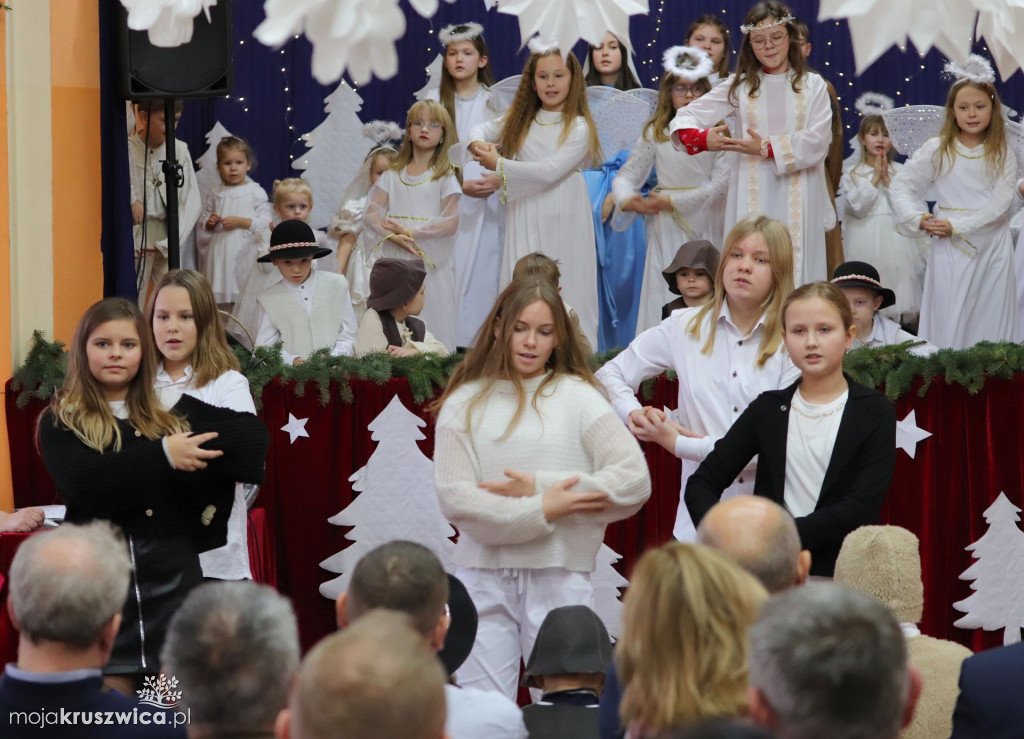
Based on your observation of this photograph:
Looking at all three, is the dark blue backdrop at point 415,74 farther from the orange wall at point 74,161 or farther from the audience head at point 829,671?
the audience head at point 829,671

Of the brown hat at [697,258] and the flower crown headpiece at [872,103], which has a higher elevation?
the flower crown headpiece at [872,103]

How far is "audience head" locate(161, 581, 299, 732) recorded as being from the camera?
218 cm

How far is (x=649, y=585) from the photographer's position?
7.47ft

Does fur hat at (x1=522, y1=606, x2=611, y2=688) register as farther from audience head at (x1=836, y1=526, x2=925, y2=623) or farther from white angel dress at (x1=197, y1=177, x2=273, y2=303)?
white angel dress at (x1=197, y1=177, x2=273, y2=303)

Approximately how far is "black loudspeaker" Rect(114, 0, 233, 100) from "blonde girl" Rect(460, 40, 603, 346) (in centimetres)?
151

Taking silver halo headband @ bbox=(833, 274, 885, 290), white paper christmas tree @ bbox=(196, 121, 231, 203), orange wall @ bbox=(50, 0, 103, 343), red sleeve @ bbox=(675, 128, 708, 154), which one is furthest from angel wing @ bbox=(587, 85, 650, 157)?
orange wall @ bbox=(50, 0, 103, 343)

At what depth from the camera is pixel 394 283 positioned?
6.16 meters

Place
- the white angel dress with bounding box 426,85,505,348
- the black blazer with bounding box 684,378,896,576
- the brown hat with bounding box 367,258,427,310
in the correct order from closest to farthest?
the black blazer with bounding box 684,378,896,576 < the brown hat with bounding box 367,258,427,310 < the white angel dress with bounding box 426,85,505,348

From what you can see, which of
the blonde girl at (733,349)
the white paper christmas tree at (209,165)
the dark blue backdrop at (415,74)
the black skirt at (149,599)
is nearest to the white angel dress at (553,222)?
the white paper christmas tree at (209,165)

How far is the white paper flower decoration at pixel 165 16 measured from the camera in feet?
5.75

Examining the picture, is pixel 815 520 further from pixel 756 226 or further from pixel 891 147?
pixel 891 147

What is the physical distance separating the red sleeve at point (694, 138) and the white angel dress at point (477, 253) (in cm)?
190

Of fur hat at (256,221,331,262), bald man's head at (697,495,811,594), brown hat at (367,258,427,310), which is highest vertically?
fur hat at (256,221,331,262)

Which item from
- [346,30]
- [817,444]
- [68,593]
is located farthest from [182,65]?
[346,30]
